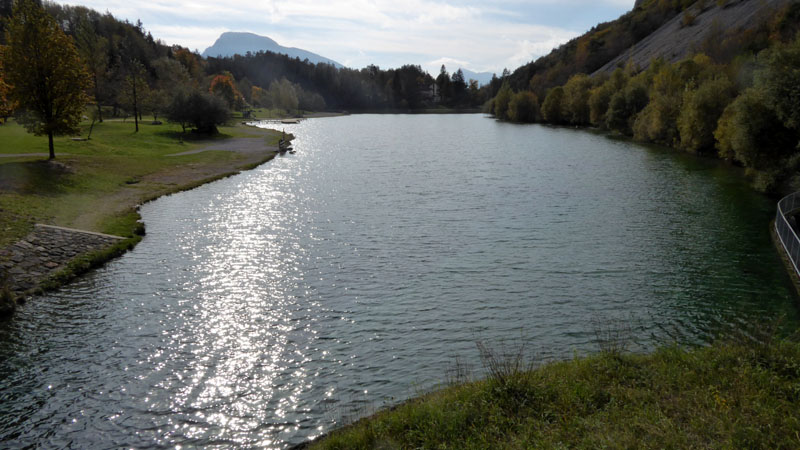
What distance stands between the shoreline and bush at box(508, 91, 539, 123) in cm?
10810

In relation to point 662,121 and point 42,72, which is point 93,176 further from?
point 662,121

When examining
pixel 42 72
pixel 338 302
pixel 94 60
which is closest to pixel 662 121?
pixel 338 302

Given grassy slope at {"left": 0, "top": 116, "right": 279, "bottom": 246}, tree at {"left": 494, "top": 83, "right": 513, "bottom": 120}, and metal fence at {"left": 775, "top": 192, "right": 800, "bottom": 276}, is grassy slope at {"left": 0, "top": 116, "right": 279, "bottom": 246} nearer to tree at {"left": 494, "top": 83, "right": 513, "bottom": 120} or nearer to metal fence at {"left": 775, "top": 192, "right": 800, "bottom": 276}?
metal fence at {"left": 775, "top": 192, "right": 800, "bottom": 276}

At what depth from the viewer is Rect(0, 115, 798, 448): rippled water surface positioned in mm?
15133

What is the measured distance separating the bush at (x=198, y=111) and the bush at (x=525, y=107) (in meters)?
104

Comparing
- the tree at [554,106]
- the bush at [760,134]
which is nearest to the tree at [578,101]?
the tree at [554,106]

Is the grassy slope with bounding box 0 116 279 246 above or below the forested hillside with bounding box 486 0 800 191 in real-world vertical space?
below

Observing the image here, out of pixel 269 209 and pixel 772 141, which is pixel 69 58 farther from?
pixel 772 141

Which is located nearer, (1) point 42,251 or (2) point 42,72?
(1) point 42,251

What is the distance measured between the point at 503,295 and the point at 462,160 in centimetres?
5200

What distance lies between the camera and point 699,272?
2603 cm

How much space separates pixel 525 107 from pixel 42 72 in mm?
145581

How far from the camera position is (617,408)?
38.2 ft

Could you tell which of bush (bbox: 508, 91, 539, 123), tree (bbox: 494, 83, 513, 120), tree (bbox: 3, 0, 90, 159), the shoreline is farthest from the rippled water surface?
tree (bbox: 494, 83, 513, 120)
